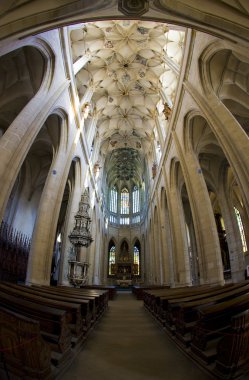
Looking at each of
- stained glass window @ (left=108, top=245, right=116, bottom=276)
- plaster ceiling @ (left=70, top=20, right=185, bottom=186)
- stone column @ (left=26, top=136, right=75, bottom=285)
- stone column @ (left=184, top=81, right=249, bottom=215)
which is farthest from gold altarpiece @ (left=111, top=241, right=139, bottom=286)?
stone column @ (left=184, top=81, right=249, bottom=215)

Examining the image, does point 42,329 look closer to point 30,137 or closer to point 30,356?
point 30,356

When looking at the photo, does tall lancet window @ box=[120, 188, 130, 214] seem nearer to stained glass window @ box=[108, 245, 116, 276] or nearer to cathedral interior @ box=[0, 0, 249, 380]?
stained glass window @ box=[108, 245, 116, 276]

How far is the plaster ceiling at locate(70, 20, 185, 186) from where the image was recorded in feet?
43.2

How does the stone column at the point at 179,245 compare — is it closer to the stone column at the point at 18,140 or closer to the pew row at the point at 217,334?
the pew row at the point at 217,334

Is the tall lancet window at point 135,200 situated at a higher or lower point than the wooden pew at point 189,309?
higher

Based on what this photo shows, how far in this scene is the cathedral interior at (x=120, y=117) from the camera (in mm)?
5430

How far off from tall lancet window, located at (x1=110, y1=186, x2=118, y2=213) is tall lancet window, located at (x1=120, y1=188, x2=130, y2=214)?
111 centimetres

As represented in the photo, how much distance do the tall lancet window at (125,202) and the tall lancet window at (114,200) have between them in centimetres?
111

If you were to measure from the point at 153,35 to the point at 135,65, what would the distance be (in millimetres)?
2819

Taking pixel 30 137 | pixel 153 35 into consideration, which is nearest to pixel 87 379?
pixel 30 137

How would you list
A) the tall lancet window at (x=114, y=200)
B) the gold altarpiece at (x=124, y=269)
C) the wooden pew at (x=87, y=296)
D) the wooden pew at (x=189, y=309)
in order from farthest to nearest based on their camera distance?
the tall lancet window at (x=114, y=200), the gold altarpiece at (x=124, y=269), the wooden pew at (x=87, y=296), the wooden pew at (x=189, y=309)

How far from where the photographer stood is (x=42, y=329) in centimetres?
274

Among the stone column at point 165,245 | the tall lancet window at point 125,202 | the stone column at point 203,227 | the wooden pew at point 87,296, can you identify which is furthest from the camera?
the tall lancet window at point 125,202

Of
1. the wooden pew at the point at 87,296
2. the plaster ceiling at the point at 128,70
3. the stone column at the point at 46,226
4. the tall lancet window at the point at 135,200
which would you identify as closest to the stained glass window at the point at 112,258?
the tall lancet window at the point at 135,200
